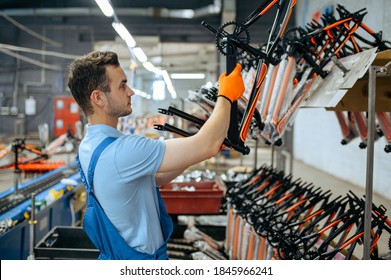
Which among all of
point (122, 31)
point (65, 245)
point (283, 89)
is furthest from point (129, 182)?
point (122, 31)

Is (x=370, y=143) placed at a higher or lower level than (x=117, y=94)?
lower

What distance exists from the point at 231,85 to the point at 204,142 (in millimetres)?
234

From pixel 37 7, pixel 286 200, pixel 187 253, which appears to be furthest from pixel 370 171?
pixel 37 7

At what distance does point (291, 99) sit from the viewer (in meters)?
1.86

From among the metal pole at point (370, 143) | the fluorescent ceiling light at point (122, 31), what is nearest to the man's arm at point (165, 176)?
the metal pole at point (370, 143)

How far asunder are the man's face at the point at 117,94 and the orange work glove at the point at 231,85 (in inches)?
14.5

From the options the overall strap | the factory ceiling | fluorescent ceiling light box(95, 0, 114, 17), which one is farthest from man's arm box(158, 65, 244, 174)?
the factory ceiling

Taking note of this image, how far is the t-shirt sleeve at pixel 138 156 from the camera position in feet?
4.21

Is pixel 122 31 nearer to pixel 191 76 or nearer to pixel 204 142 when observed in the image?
pixel 204 142

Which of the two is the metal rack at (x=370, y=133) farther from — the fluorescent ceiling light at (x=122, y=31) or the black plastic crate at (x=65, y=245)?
the fluorescent ceiling light at (x=122, y=31)

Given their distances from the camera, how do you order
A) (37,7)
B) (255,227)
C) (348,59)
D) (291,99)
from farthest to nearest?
(37,7) < (255,227) < (291,99) < (348,59)

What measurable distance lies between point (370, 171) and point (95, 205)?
1098 mm

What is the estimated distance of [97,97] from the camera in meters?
1.40
